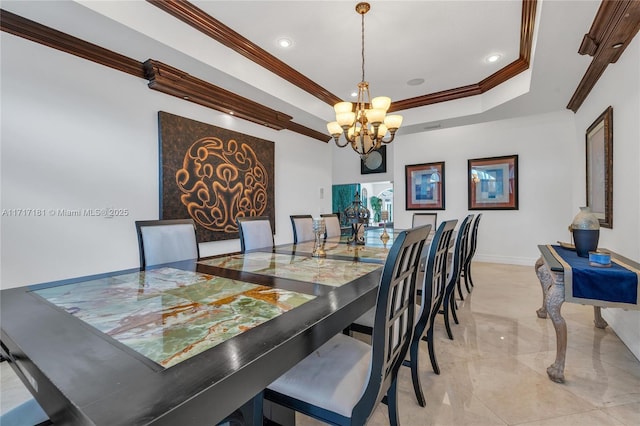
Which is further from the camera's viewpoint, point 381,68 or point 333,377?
point 381,68

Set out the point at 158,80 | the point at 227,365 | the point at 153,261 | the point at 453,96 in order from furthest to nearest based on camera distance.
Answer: the point at 453,96 → the point at 158,80 → the point at 153,261 → the point at 227,365

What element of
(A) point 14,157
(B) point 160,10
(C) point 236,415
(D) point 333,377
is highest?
(B) point 160,10

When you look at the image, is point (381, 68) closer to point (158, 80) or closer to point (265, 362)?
point (158, 80)

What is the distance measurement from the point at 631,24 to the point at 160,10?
3.77m

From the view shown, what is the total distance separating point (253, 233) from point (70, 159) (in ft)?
5.93

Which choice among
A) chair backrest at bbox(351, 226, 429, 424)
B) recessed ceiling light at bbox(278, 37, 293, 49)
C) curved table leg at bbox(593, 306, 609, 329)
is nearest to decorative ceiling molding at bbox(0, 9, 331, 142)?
recessed ceiling light at bbox(278, 37, 293, 49)

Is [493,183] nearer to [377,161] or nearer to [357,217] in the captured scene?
[377,161]

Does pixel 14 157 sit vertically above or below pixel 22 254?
above

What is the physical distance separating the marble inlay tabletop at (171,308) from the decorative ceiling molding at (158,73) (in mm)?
2422

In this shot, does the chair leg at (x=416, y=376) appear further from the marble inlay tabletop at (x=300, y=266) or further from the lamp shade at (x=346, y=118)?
the lamp shade at (x=346, y=118)

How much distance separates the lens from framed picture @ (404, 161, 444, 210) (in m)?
5.83

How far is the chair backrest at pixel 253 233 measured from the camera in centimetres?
273

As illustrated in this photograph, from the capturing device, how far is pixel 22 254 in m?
2.41

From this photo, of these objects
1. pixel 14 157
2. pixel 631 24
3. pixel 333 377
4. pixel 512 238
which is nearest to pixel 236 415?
pixel 333 377
